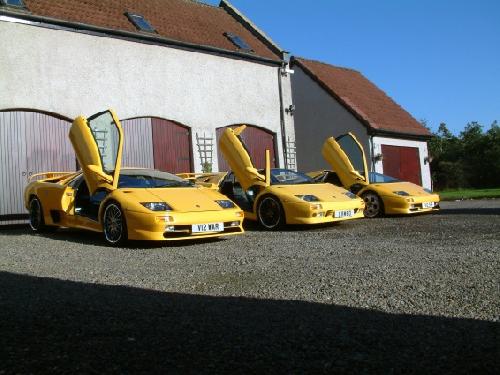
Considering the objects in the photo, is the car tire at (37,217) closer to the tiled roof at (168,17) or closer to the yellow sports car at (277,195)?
the yellow sports car at (277,195)

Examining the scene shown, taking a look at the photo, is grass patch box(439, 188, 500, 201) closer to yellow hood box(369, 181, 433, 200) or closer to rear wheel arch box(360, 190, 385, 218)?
yellow hood box(369, 181, 433, 200)

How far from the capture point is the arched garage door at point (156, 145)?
14538mm

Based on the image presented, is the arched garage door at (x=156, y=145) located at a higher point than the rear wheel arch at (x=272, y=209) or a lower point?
higher

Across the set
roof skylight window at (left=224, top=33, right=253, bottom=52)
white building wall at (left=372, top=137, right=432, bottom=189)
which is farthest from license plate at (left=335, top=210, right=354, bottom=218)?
white building wall at (left=372, top=137, right=432, bottom=189)

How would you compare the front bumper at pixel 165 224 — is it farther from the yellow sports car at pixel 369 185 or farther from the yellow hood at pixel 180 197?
the yellow sports car at pixel 369 185

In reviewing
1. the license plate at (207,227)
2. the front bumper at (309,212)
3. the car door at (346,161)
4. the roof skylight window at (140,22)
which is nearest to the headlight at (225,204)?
the license plate at (207,227)

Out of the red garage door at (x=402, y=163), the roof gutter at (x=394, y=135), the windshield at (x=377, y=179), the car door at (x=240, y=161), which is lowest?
the windshield at (x=377, y=179)

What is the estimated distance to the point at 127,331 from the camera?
3080 mm

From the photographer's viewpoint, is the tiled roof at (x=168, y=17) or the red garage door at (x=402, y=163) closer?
the tiled roof at (x=168, y=17)

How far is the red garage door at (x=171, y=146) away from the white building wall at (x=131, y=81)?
0.77 ft

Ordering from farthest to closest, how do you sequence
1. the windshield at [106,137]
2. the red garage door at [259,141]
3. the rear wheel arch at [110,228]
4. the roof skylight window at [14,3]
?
1. the red garage door at [259,141]
2. the roof skylight window at [14,3]
3. the windshield at [106,137]
4. the rear wheel arch at [110,228]

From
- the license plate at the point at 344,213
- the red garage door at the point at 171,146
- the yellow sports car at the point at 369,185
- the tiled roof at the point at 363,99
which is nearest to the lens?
the license plate at the point at 344,213

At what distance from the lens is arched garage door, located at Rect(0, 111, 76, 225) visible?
12.4 metres

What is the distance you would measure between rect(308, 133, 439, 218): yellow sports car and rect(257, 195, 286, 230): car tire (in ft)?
9.17
